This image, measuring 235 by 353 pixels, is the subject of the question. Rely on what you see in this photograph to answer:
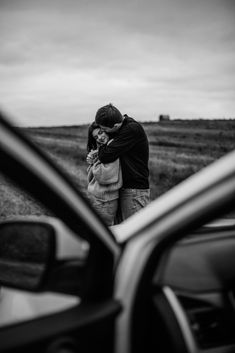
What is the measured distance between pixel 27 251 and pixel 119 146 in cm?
303

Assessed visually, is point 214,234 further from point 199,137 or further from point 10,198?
point 199,137

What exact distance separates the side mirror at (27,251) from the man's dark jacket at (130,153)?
2.94 m

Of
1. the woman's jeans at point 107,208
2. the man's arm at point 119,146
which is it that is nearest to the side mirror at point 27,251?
the man's arm at point 119,146

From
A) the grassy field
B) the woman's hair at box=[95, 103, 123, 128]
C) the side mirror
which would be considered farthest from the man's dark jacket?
the side mirror

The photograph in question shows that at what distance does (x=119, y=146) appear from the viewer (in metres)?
4.53

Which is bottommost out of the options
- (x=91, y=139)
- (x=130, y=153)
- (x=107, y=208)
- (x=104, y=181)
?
(x=107, y=208)

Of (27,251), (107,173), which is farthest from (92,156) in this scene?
(27,251)

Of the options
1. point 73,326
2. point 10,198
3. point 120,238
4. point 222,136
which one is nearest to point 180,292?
point 120,238

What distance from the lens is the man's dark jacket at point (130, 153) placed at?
4527mm

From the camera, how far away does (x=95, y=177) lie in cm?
466

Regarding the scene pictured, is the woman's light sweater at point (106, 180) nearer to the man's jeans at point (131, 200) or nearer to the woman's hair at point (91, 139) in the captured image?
the man's jeans at point (131, 200)

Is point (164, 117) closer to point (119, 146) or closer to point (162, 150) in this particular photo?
point (162, 150)

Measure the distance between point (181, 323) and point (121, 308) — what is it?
25cm

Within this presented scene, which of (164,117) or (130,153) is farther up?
(164,117)
